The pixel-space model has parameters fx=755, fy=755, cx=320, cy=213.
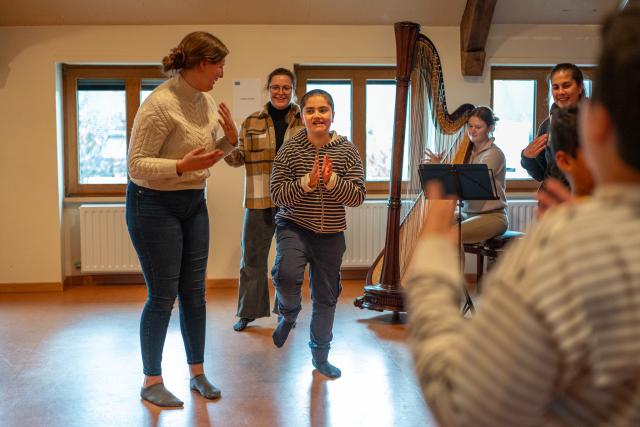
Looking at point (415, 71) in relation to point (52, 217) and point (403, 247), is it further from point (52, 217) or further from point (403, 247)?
point (52, 217)

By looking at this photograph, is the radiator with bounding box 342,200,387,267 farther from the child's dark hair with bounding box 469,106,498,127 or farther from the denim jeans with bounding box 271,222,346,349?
the denim jeans with bounding box 271,222,346,349

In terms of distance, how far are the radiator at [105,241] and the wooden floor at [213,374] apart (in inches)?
27.3

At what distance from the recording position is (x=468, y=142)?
15.6 ft

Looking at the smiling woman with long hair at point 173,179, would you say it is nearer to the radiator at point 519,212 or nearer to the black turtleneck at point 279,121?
the black turtleneck at point 279,121

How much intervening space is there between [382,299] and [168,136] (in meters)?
2.00

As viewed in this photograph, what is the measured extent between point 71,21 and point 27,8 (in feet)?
1.02

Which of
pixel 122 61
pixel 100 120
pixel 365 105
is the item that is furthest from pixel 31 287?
pixel 365 105

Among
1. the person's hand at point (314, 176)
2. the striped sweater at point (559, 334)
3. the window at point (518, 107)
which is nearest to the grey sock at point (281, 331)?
the person's hand at point (314, 176)

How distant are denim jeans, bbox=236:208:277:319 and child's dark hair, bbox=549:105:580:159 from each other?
3131mm

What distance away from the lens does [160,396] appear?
10.1 ft

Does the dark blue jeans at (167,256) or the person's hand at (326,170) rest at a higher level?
the person's hand at (326,170)

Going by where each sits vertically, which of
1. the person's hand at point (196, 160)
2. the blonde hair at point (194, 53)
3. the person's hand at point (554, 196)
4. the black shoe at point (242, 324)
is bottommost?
the black shoe at point (242, 324)

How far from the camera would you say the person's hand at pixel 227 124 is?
300cm

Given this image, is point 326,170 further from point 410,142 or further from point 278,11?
point 278,11
